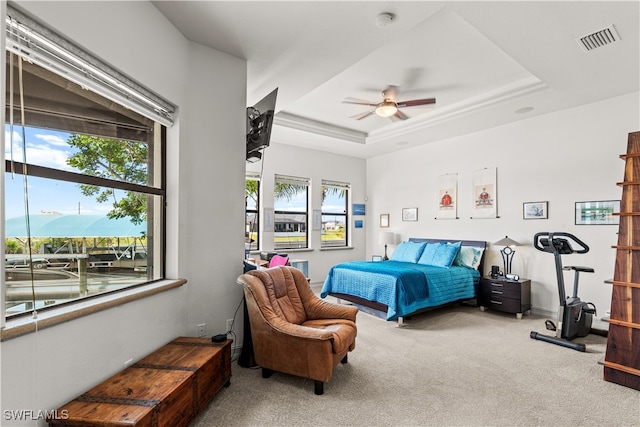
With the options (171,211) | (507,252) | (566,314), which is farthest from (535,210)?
(171,211)

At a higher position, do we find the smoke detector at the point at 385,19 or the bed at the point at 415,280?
the smoke detector at the point at 385,19

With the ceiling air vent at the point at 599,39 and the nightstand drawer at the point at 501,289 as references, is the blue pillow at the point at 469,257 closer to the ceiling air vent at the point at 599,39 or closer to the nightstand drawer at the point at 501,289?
the nightstand drawer at the point at 501,289

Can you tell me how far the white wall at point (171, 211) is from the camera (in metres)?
1.59

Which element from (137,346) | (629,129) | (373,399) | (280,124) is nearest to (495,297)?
(629,129)

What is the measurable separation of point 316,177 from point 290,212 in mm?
961

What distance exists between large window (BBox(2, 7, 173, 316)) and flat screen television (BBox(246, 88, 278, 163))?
920 millimetres

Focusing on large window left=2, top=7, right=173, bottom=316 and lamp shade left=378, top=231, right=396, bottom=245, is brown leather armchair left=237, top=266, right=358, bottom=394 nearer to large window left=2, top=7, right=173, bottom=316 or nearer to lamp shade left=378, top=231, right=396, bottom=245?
large window left=2, top=7, right=173, bottom=316

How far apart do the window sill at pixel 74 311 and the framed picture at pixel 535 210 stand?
5.00 metres

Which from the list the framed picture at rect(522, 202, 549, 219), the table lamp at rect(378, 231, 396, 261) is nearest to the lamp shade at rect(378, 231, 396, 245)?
the table lamp at rect(378, 231, 396, 261)

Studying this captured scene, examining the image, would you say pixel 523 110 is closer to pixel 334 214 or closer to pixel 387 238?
pixel 387 238

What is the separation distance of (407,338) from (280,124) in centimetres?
368

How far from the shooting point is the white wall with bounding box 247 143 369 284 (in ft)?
20.2

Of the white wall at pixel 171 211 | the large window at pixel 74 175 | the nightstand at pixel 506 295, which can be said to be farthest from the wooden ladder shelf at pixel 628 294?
the large window at pixel 74 175

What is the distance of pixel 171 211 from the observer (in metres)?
2.69
